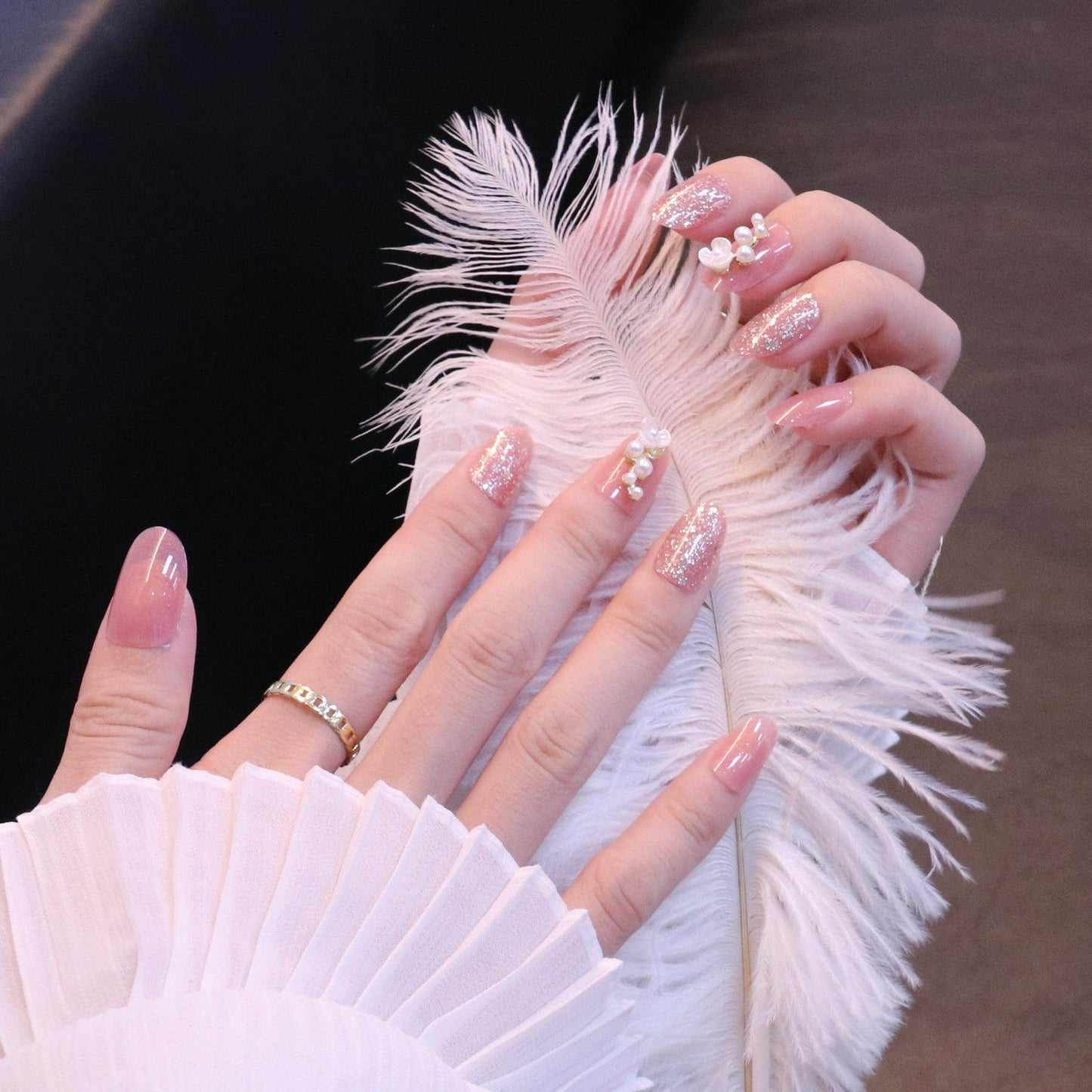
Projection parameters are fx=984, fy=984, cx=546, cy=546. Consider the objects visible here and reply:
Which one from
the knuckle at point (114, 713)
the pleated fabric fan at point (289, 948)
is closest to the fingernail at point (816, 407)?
the pleated fabric fan at point (289, 948)

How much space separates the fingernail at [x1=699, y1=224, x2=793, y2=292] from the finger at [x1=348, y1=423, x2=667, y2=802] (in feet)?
0.43

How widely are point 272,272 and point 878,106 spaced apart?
62 centimetres

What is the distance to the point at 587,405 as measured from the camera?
0.67 metres

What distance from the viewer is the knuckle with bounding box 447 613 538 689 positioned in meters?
0.65

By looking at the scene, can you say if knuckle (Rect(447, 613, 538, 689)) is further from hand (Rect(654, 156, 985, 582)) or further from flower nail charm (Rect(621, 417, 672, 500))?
hand (Rect(654, 156, 985, 582))

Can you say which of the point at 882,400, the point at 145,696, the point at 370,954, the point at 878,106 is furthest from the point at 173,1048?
the point at 878,106

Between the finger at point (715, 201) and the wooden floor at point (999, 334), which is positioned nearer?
the finger at point (715, 201)

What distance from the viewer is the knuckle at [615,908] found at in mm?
607

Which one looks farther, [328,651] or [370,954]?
[328,651]

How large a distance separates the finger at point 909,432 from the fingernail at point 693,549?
0.08 metres

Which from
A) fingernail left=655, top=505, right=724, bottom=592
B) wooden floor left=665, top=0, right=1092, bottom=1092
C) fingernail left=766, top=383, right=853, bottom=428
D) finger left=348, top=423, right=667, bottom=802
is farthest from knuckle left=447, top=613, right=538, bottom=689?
wooden floor left=665, top=0, right=1092, bottom=1092

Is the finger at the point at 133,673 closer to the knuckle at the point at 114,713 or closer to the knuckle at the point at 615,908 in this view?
the knuckle at the point at 114,713

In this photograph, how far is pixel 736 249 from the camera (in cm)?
65

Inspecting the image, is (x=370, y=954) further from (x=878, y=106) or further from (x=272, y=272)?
(x=878, y=106)
